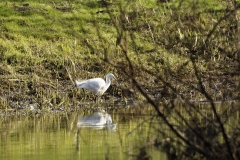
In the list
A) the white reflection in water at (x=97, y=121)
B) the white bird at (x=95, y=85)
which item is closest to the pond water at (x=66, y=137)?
the white reflection in water at (x=97, y=121)

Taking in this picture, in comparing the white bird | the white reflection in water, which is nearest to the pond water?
the white reflection in water

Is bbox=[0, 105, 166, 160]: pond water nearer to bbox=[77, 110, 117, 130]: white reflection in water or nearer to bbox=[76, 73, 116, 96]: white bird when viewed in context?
bbox=[77, 110, 117, 130]: white reflection in water

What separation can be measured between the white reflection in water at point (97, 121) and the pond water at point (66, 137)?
2 centimetres

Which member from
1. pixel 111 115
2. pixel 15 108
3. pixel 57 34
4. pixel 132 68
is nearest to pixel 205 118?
pixel 132 68

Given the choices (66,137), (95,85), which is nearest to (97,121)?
(66,137)

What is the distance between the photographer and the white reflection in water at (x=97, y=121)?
11.2m

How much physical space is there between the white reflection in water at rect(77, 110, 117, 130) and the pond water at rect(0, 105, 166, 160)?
0.06 ft

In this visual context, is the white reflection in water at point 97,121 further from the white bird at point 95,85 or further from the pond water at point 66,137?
the white bird at point 95,85

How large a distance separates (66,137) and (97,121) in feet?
4.93

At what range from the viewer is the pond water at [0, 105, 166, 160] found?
8.94 meters

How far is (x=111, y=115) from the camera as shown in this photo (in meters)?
12.4

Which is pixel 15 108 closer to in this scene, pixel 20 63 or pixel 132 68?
pixel 20 63

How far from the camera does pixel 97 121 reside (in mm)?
11812

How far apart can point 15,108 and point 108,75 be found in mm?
2002
